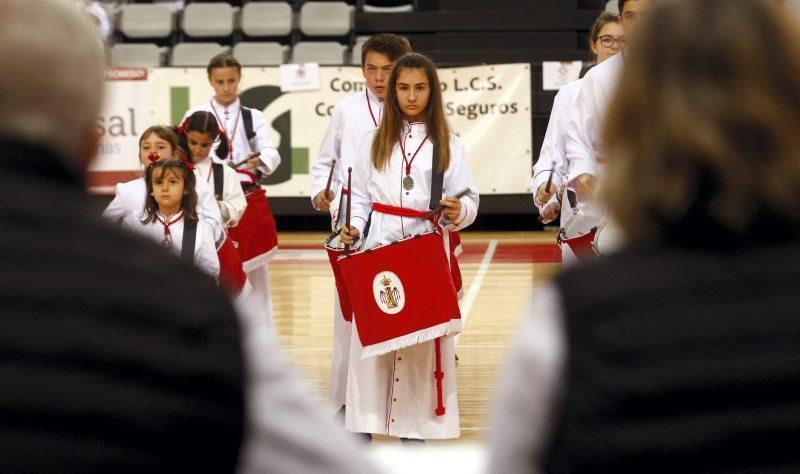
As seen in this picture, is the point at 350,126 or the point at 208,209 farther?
the point at 350,126

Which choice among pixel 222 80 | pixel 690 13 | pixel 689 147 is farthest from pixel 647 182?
pixel 222 80

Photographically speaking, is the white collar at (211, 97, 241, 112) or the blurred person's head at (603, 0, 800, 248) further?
the white collar at (211, 97, 241, 112)

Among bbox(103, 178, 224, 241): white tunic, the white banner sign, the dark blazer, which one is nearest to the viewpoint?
the dark blazer

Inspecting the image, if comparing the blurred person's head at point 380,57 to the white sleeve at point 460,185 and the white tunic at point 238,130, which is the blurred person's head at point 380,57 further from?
the white tunic at point 238,130

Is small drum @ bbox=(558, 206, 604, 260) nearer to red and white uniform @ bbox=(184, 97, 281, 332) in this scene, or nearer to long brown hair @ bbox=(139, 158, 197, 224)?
long brown hair @ bbox=(139, 158, 197, 224)

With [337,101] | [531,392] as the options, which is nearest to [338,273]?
[531,392]

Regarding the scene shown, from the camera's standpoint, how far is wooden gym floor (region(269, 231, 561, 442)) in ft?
23.2

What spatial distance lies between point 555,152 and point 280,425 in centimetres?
431

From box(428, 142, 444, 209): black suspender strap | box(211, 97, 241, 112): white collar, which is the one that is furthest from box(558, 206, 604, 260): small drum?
box(211, 97, 241, 112): white collar

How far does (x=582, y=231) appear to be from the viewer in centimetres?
515

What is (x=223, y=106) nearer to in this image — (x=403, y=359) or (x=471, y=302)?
(x=471, y=302)

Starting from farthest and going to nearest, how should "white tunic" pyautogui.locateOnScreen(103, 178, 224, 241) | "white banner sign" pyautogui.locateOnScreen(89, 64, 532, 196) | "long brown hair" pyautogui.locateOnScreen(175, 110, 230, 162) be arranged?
1. "white banner sign" pyautogui.locateOnScreen(89, 64, 532, 196)
2. "long brown hair" pyautogui.locateOnScreen(175, 110, 230, 162)
3. "white tunic" pyautogui.locateOnScreen(103, 178, 224, 241)

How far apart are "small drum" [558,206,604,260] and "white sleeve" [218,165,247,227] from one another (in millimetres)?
2421

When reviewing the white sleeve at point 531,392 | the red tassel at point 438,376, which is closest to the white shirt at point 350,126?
the red tassel at point 438,376
